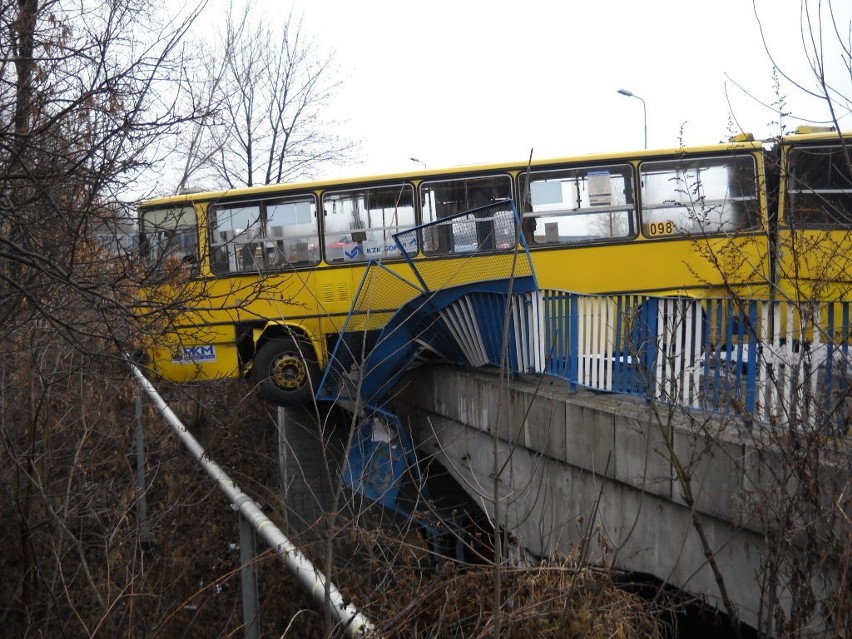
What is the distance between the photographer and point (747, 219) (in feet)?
39.8

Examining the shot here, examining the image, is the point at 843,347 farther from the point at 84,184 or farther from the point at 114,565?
the point at 84,184

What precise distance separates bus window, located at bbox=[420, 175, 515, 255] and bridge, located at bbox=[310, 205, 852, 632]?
152cm

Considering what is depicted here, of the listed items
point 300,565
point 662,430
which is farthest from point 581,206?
point 300,565

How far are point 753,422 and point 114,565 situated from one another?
145 inches

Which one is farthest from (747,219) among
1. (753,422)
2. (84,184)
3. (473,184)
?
(84,184)

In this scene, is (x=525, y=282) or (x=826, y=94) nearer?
(x=826, y=94)

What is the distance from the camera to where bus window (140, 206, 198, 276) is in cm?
599

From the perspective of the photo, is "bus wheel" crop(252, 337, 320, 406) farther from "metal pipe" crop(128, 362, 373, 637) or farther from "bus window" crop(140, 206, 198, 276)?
"metal pipe" crop(128, 362, 373, 637)

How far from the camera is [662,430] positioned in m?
4.88

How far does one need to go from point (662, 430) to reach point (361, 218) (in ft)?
29.2

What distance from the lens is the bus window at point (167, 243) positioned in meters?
5.99

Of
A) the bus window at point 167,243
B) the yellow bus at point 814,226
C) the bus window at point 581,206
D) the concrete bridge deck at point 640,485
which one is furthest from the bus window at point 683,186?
the bus window at point 167,243

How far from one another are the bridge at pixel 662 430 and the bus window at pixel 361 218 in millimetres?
2934

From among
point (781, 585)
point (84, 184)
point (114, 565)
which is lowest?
point (781, 585)
